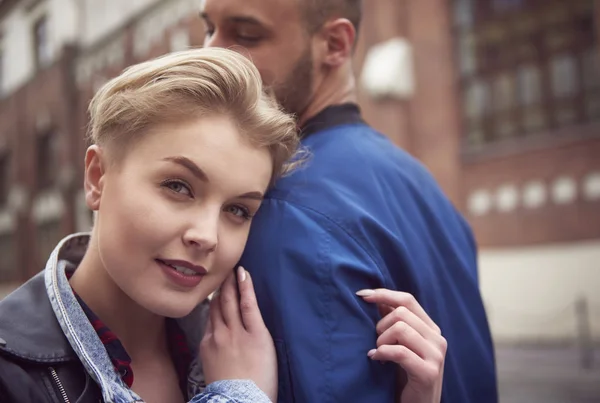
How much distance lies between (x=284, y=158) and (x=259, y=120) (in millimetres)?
128

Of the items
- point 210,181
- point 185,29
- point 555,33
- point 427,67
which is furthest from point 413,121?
point 210,181

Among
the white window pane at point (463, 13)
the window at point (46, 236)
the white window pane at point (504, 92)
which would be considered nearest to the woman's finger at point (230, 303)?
the white window pane at point (504, 92)

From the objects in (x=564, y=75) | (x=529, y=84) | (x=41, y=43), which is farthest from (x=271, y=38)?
(x=41, y=43)

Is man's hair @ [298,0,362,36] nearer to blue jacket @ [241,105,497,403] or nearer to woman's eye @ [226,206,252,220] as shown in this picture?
blue jacket @ [241,105,497,403]

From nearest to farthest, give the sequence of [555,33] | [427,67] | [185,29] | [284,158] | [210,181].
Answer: [210,181]
[284,158]
[555,33]
[427,67]
[185,29]

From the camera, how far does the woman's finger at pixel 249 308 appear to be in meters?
1.35

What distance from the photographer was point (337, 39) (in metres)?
1.77

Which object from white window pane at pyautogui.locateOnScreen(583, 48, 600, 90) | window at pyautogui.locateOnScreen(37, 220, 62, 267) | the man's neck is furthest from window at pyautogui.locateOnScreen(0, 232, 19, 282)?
the man's neck

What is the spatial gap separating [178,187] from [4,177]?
19.0 m

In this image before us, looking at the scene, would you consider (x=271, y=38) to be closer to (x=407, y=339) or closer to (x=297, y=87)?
(x=297, y=87)

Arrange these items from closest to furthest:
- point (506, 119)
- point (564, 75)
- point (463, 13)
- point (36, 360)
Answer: point (36, 360) < point (564, 75) < point (506, 119) < point (463, 13)

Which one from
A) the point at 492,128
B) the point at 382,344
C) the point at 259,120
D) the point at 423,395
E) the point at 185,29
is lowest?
the point at 423,395

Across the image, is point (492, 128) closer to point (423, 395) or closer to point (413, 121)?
point (413, 121)

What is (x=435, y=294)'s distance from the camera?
1.55m
